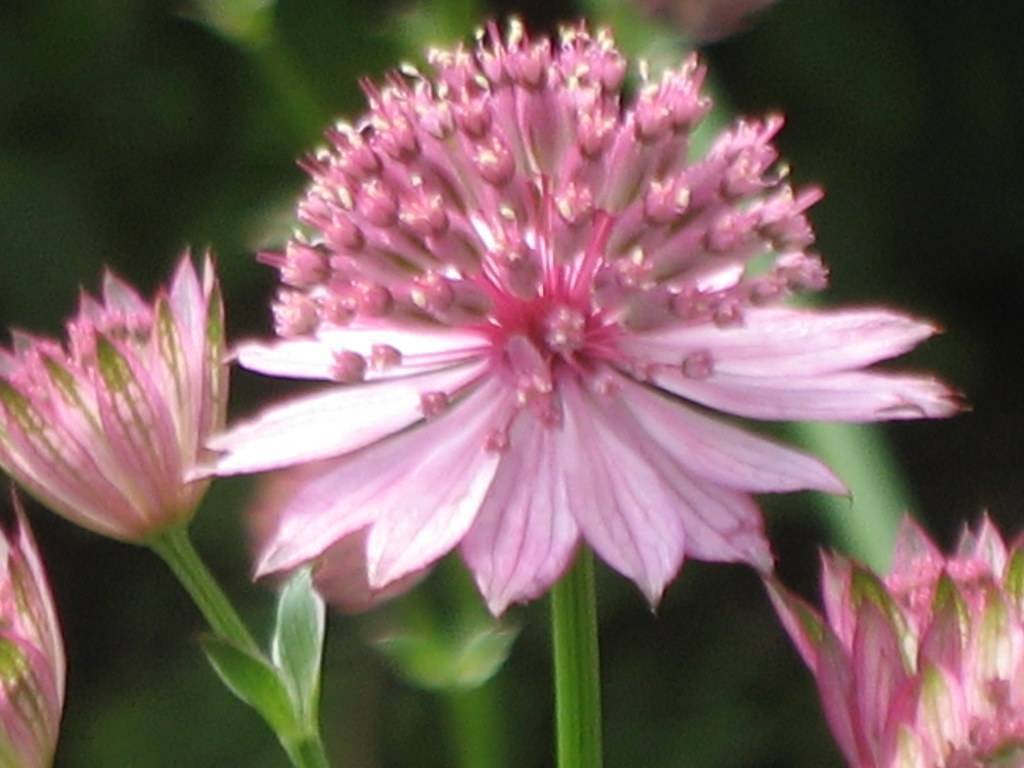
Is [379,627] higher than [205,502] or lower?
lower

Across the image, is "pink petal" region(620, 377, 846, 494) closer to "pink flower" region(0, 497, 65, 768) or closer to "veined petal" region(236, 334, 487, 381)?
"veined petal" region(236, 334, 487, 381)

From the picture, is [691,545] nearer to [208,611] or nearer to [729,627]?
[208,611]

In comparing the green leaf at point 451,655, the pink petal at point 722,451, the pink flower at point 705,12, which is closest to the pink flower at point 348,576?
the pink petal at point 722,451

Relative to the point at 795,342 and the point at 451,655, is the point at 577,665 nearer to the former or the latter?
the point at 795,342

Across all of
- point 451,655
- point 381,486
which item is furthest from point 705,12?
point 381,486

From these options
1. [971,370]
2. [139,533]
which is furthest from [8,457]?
[971,370]

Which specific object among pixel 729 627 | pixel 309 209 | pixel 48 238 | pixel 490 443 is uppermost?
pixel 48 238

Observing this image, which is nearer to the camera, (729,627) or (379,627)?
(379,627)
